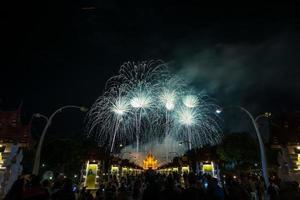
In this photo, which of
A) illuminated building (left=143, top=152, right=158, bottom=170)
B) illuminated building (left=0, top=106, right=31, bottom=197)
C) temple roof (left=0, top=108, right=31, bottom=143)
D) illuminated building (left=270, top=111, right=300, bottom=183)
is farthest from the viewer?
illuminated building (left=143, top=152, right=158, bottom=170)

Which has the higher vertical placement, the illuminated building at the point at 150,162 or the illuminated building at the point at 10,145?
the illuminated building at the point at 150,162

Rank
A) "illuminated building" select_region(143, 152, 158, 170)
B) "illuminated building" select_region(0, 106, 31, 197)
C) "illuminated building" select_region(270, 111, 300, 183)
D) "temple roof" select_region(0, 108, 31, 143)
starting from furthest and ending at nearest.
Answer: "illuminated building" select_region(143, 152, 158, 170)
"illuminated building" select_region(270, 111, 300, 183)
"temple roof" select_region(0, 108, 31, 143)
"illuminated building" select_region(0, 106, 31, 197)

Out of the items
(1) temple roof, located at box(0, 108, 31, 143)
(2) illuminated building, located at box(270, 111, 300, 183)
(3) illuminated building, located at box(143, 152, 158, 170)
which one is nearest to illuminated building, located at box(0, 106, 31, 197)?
(1) temple roof, located at box(0, 108, 31, 143)

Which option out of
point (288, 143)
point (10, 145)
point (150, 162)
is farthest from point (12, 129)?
point (150, 162)

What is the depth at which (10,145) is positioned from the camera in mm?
25234

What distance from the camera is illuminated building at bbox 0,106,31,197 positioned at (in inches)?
923

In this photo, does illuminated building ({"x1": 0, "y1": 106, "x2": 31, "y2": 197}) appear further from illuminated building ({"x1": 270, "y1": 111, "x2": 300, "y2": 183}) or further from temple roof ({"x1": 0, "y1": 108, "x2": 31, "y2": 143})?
illuminated building ({"x1": 270, "y1": 111, "x2": 300, "y2": 183})

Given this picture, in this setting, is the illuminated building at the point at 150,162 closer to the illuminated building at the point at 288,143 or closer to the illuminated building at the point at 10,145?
the illuminated building at the point at 288,143

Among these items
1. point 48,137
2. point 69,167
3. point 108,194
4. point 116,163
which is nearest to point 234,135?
point 116,163

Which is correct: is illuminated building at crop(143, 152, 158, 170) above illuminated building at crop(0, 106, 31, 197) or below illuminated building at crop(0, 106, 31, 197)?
above

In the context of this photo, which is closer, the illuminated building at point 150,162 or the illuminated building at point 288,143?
the illuminated building at point 288,143

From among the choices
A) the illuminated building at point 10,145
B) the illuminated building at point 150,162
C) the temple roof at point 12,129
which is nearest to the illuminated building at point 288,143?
the illuminated building at point 10,145

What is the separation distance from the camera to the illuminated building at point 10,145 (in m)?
23.5

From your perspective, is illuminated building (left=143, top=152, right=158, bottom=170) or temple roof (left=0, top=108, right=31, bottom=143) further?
illuminated building (left=143, top=152, right=158, bottom=170)
